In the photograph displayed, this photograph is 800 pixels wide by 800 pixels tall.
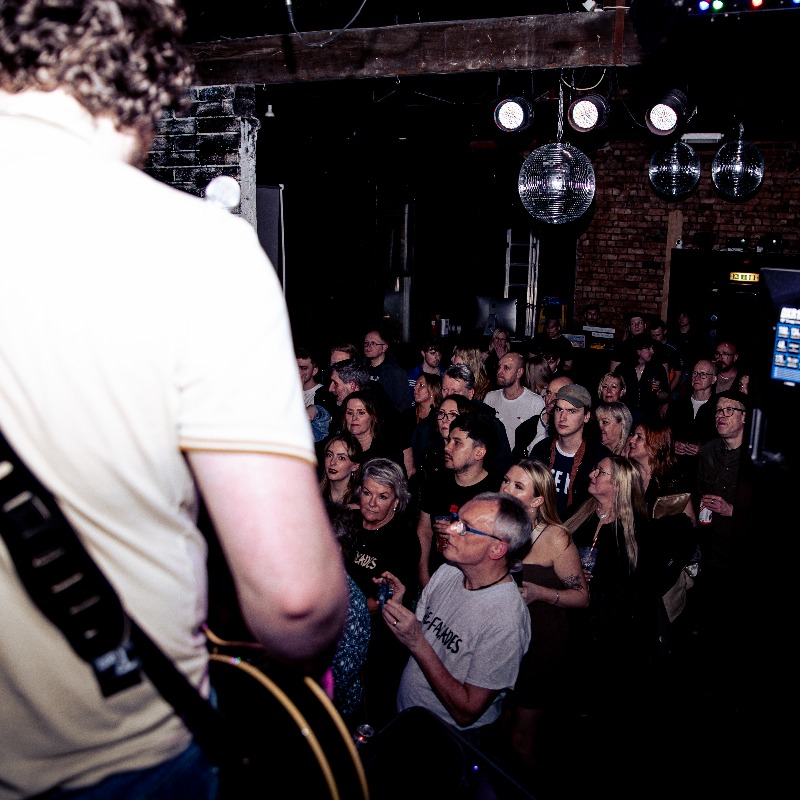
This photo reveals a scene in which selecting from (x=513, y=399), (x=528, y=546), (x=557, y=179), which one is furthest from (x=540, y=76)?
(x=528, y=546)

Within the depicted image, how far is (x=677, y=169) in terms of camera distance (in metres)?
6.59

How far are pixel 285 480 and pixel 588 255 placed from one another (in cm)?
1132

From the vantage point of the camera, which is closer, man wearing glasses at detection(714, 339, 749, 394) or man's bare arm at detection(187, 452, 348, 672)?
man's bare arm at detection(187, 452, 348, 672)

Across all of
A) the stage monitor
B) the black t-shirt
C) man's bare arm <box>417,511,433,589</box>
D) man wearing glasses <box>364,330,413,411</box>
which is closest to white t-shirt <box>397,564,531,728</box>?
the black t-shirt

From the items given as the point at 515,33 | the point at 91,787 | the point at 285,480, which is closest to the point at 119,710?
the point at 91,787

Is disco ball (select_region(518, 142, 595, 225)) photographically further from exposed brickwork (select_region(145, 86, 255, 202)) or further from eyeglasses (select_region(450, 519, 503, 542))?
eyeglasses (select_region(450, 519, 503, 542))

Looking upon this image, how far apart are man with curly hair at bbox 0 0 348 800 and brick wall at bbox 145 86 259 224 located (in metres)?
3.11

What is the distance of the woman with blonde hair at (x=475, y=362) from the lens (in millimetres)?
6348

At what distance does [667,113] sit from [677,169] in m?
0.51

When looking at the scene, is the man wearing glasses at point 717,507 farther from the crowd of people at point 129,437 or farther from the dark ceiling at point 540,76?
the crowd of people at point 129,437

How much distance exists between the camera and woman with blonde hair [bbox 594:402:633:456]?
481cm

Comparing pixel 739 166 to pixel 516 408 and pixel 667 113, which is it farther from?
pixel 516 408

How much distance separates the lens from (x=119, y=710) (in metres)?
0.69

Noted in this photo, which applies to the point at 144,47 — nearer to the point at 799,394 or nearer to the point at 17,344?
the point at 17,344
